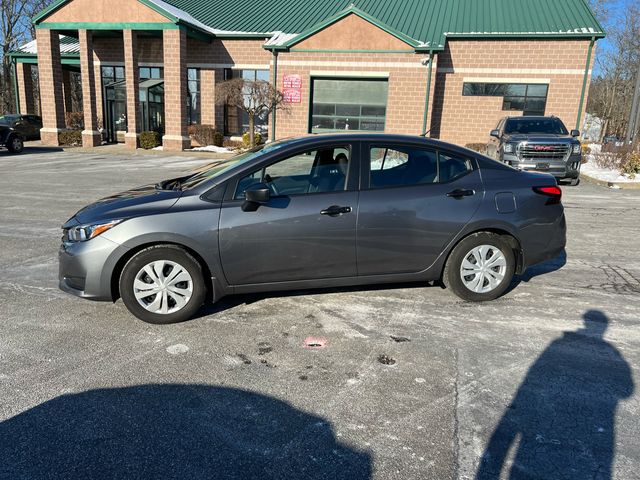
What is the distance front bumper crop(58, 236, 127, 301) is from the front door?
0.91m

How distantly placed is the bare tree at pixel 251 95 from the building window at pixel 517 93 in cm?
911

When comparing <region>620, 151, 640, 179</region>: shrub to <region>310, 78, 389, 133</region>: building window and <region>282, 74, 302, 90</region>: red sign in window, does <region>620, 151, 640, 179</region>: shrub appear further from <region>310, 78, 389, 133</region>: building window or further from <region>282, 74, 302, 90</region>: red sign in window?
<region>282, 74, 302, 90</region>: red sign in window

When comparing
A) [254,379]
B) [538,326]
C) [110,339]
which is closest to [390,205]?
[538,326]

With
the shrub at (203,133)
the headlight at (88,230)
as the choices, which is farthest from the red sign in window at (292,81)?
the headlight at (88,230)

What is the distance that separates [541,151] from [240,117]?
17.1m

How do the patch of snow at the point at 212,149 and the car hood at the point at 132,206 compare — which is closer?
the car hood at the point at 132,206

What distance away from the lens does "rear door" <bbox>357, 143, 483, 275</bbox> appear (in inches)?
164

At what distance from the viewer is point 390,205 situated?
13.7 ft

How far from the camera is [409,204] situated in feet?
13.9

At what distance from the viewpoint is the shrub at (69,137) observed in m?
24.3

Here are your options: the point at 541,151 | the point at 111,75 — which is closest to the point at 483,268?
the point at 541,151

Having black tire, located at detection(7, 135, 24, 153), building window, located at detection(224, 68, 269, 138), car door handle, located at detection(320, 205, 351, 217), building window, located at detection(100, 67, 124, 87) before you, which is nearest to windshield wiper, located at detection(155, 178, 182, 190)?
car door handle, located at detection(320, 205, 351, 217)

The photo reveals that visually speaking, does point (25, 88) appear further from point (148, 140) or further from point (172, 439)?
point (172, 439)

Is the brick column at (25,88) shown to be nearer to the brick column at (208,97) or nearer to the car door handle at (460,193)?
the brick column at (208,97)
